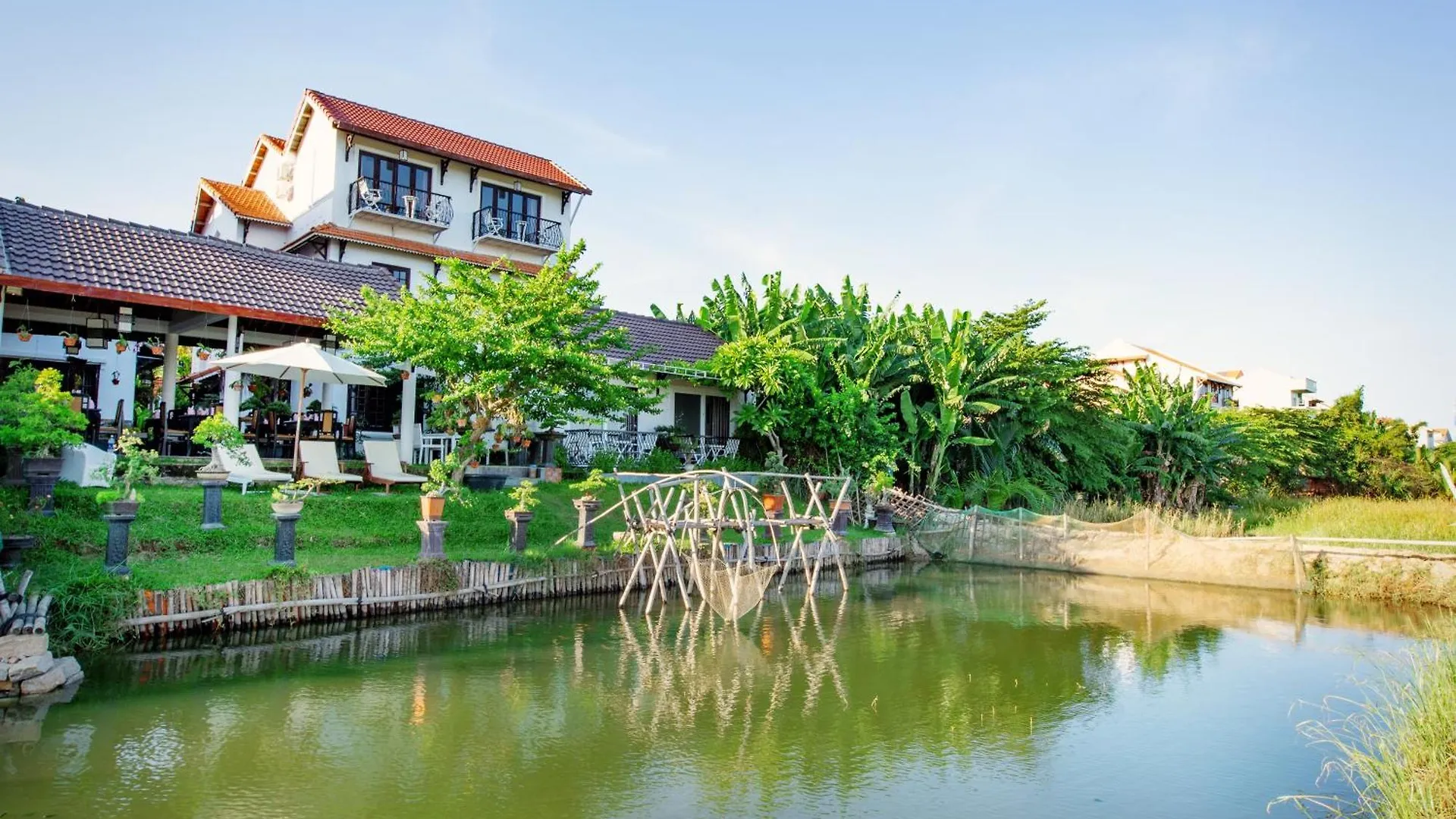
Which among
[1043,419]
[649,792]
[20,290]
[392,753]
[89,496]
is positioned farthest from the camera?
[1043,419]

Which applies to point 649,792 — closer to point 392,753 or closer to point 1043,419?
point 392,753

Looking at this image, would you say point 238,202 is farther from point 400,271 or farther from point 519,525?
point 519,525

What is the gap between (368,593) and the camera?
11805 mm

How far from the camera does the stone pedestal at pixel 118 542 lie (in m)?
10.1

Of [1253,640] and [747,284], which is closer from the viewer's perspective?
[1253,640]

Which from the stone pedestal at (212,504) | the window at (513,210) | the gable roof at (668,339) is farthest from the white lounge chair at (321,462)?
the window at (513,210)

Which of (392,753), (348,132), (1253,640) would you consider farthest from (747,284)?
(392,753)

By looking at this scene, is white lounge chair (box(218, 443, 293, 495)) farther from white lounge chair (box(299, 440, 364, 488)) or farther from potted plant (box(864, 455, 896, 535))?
potted plant (box(864, 455, 896, 535))

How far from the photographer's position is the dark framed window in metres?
25.0

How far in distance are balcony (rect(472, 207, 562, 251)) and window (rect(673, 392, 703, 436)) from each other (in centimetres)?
698

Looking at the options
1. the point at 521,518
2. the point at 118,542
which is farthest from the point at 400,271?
the point at 118,542

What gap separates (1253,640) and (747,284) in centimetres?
1658

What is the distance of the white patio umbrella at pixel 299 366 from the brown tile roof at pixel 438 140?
1124 centimetres

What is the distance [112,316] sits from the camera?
15695mm
